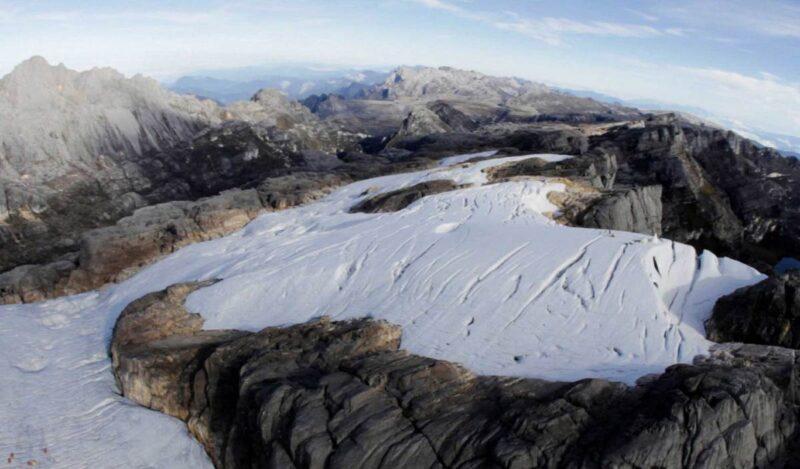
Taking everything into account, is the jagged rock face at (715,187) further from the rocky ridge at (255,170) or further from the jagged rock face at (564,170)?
the jagged rock face at (564,170)

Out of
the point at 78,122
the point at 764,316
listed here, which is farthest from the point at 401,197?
the point at 78,122

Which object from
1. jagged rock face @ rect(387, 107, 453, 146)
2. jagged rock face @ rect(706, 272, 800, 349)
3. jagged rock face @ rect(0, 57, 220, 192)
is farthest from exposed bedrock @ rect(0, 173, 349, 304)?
jagged rock face @ rect(387, 107, 453, 146)

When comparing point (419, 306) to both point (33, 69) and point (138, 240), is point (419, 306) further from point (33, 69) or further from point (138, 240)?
point (33, 69)

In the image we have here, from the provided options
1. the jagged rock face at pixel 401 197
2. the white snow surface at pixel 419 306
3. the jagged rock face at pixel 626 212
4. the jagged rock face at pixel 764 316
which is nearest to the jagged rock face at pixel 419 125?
the jagged rock face at pixel 401 197

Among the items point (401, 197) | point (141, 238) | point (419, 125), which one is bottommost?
point (141, 238)

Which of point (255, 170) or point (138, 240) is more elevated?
point (138, 240)

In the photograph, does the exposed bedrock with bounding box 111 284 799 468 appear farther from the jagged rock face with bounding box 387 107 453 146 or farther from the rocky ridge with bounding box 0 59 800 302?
the jagged rock face with bounding box 387 107 453 146

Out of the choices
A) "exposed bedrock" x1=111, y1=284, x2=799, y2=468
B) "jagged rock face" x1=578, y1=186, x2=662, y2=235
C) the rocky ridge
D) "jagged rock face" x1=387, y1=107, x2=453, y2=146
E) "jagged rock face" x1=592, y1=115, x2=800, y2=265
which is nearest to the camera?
"exposed bedrock" x1=111, y1=284, x2=799, y2=468
